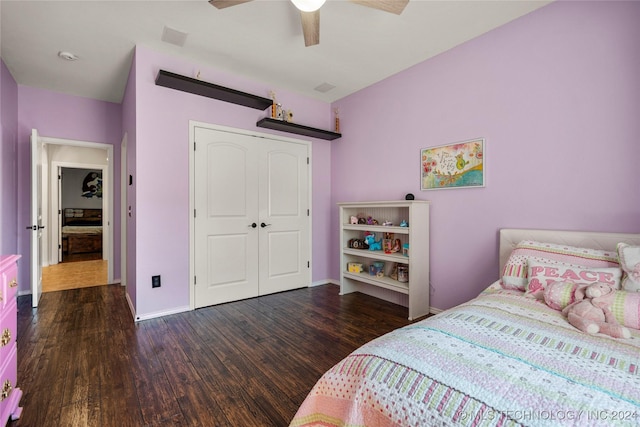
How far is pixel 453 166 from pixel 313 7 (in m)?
1.91

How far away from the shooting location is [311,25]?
2.20 metres

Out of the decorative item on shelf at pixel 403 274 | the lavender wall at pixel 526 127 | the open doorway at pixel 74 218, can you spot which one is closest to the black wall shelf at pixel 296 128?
the lavender wall at pixel 526 127

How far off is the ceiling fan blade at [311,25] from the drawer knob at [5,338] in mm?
2518

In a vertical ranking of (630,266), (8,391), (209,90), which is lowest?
(8,391)

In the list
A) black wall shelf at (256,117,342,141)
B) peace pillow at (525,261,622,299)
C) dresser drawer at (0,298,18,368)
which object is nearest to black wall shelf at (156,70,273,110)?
black wall shelf at (256,117,342,141)

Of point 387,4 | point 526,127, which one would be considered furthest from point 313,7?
point 526,127

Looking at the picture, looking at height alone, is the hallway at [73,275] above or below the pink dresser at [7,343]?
below

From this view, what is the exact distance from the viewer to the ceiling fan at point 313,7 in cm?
182

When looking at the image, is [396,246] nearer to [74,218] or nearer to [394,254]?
[394,254]

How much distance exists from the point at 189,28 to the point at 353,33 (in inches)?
56.7

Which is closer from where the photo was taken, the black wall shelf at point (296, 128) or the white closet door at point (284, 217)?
the black wall shelf at point (296, 128)

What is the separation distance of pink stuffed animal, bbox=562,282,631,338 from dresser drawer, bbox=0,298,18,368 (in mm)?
2684

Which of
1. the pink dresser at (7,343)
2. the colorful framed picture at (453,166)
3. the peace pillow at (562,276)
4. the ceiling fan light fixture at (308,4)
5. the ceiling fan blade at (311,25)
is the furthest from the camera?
the colorful framed picture at (453,166)

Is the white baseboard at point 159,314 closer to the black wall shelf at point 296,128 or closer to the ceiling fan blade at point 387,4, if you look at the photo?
the black wall shelf at point 296,128
